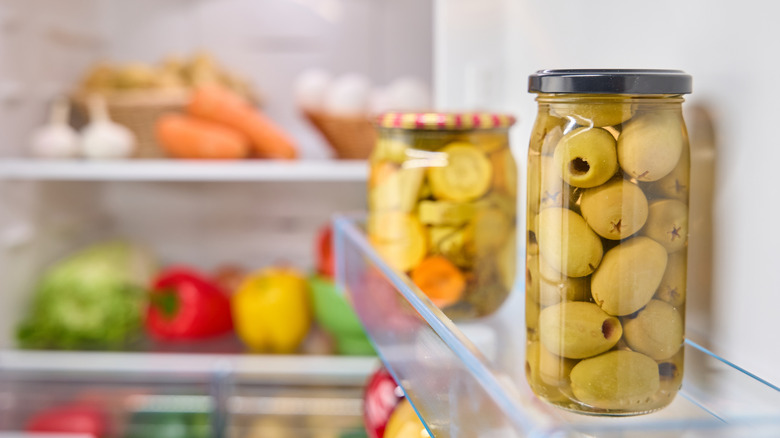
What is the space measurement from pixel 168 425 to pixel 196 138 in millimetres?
581

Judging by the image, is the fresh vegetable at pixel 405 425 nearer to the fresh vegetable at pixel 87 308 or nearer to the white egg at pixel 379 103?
the white egg at pixel 379 103

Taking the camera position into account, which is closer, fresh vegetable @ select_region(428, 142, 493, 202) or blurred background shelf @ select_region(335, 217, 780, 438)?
blurred background shelf @ select_region(335, 217, 780, 438)

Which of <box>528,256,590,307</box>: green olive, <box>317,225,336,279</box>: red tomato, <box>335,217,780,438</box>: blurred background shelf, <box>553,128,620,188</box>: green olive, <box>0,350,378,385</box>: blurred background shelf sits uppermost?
<box>553,128,620,188</box>: green olive

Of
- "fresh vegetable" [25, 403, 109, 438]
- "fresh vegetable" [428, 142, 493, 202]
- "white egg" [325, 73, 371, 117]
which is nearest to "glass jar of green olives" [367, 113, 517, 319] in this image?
"fresh vegetable" [428, 142, 493, 202]

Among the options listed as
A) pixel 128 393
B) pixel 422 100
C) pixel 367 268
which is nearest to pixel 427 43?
pixel 422 100

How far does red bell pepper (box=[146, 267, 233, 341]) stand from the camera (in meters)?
1.55

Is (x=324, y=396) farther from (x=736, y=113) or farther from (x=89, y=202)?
(x=736, y=113)

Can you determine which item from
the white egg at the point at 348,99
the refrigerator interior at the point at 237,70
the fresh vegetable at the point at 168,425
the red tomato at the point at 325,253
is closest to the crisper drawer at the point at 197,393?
the fresh vegetable at the point at 168,425

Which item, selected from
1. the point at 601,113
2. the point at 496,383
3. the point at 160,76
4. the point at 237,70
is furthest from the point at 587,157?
the point at 237,70

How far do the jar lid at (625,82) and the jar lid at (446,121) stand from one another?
0.20 metres

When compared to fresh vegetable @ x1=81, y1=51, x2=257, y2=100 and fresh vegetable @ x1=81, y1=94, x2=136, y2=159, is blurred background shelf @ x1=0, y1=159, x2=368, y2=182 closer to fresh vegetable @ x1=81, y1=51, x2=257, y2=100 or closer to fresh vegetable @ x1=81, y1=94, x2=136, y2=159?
fresh vegetable @ x1=81, y1=94, x2=136, y2=159

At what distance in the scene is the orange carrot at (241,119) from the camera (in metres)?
1.50

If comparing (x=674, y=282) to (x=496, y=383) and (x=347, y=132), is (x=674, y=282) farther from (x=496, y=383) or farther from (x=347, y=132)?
(x=347, y=132)

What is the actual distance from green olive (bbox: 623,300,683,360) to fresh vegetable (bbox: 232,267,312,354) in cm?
119
